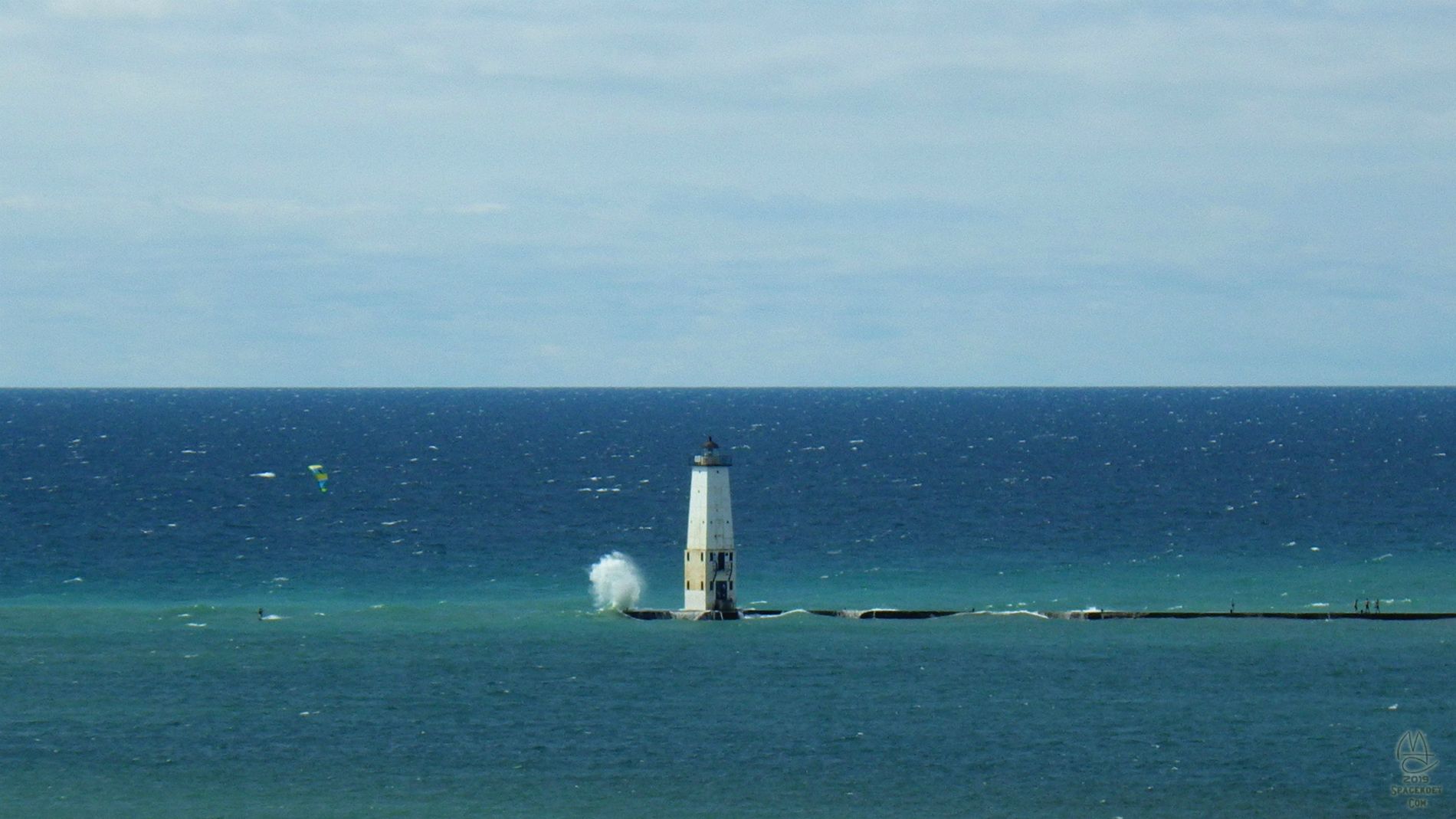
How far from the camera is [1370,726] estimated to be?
64.4 m

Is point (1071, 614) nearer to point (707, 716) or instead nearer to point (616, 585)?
point (616, 585)

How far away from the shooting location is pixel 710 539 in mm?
85938

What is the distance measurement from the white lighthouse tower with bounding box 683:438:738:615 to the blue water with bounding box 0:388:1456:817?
7.95ft

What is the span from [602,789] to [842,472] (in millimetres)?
132672

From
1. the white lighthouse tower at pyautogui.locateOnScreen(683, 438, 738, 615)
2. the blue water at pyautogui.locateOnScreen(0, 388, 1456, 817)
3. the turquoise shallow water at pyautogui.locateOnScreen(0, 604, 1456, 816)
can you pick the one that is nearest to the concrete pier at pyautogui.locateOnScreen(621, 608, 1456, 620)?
the white lighthouse tower at pyautogui.locateOnScreen(683, 438, 738, 615)

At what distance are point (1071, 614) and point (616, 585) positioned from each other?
832 inches

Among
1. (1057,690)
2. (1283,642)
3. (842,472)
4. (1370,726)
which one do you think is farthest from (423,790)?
(842,472)

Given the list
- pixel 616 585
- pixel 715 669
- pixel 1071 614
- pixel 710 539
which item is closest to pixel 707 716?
pixel 715 669

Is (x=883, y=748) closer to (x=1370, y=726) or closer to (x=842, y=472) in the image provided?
(x=1370, y=726)

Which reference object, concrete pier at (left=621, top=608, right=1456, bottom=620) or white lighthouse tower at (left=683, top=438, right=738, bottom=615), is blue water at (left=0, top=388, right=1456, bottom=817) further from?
white lighthouse tower at (left=683, top=438, right=738, bottom=615)

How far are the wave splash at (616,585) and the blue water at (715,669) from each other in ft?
6.53

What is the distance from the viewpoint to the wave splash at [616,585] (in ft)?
299

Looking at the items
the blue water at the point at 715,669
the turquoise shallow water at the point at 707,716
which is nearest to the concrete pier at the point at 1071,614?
the turquoise shallow water at the point at 707,716

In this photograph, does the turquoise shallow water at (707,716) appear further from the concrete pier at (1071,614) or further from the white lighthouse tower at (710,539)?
the white lighthouse tower at (710,539)
